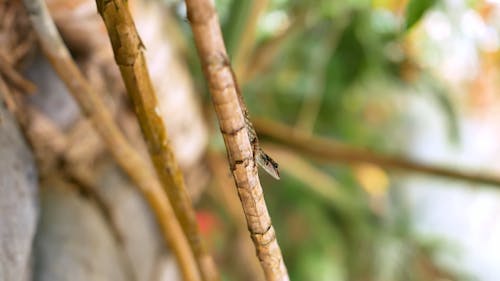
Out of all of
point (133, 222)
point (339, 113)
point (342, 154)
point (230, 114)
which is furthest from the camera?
point (339, 113)

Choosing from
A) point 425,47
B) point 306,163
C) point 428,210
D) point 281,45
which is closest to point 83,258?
point 281,45

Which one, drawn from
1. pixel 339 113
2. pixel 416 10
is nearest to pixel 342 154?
pixel 339 113

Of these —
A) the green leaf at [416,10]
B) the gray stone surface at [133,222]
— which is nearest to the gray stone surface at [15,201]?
the gray stone surface at [133,222]

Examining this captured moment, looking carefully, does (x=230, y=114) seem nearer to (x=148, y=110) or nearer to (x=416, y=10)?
(x=148, y=110)

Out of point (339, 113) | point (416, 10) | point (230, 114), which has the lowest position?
point (230, 114)

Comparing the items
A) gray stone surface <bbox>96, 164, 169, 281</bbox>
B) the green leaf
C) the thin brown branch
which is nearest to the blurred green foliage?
the thin brown branch

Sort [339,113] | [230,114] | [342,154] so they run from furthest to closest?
[339,113] → [342,154] → [230,114]

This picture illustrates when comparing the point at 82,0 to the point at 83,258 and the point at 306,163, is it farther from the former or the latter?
the point at 306,163
